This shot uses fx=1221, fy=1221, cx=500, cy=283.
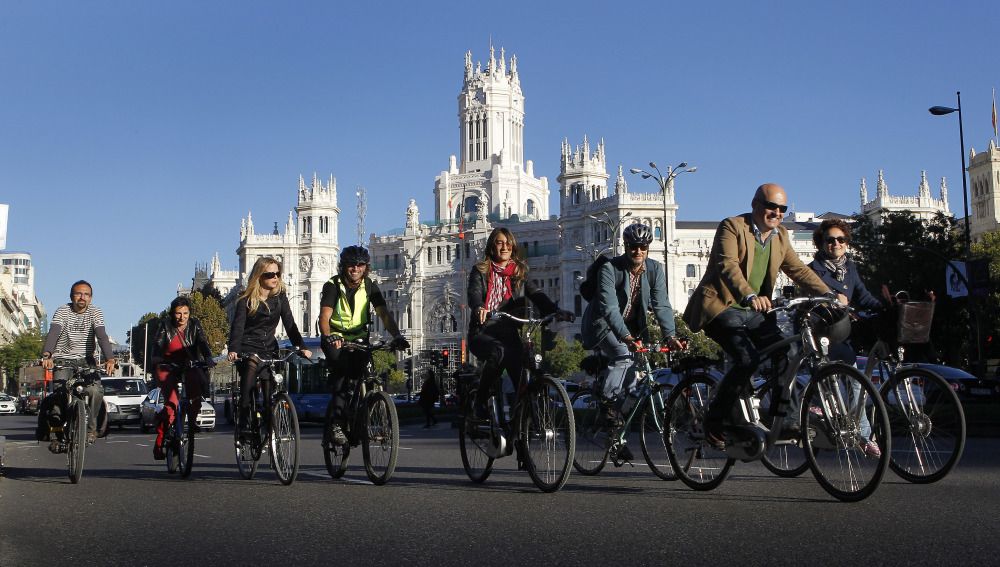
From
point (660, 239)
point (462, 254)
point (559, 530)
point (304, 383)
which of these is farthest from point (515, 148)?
point (559, 530)

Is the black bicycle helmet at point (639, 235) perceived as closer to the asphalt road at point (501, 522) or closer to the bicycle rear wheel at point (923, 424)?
the asphalt road at point (501, 522)

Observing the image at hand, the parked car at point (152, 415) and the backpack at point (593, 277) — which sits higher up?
the backpack at point (593, 277)

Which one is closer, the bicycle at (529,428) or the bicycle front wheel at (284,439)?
the bicycle at (529,428)

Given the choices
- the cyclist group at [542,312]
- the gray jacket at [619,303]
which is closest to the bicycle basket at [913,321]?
the cyclist group at [542,312]

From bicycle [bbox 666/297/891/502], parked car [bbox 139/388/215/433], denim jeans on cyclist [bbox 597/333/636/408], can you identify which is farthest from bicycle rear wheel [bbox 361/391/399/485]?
parked car [bbox 139/388/215/433]

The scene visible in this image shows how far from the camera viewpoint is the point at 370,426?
911cm

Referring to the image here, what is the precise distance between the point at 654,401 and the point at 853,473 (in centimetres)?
218

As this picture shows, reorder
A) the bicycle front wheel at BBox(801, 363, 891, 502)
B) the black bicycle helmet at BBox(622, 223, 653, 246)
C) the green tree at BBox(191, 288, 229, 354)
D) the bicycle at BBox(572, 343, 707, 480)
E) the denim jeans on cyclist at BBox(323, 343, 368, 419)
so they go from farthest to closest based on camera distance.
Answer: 1. the green tree at BBox(191, 288, 229, 354)
2. the denim jeans on cyclist at BBox(323, 343, 368, 419)
3. the black bicycle helmet at BBox(622, 223, 653, 246)
4. the bicycle at BBox(572, 343, 707, 480)
5. the bicycle front wheel at BBox(801, 363, 891, 502)

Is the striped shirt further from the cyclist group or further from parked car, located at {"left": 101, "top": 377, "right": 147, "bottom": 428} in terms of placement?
parked car, located at {"left": 101, "top": 377, "right": 147, "bottom": 428}

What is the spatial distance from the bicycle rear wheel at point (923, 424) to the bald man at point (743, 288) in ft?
2.57

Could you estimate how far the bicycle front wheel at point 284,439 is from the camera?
356 inches

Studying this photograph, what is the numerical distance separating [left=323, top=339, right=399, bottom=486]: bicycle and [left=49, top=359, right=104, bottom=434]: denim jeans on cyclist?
2.15 meters

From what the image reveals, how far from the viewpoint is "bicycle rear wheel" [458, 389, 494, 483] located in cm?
862

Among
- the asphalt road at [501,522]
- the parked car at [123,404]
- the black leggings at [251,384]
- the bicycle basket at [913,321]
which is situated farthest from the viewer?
the parked car at [123,404]
